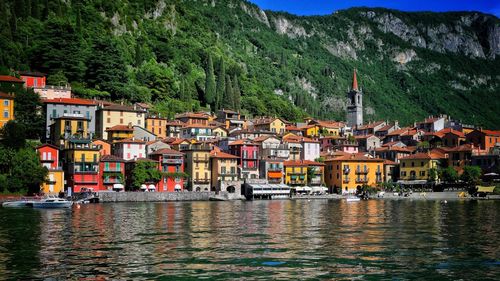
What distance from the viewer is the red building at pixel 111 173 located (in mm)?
95625

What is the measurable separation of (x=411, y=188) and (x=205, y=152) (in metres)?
40.8

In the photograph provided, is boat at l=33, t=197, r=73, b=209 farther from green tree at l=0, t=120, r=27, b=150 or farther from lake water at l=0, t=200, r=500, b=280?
lake water at l=0, t=200, r=500, b=280

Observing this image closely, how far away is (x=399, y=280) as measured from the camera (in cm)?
2403

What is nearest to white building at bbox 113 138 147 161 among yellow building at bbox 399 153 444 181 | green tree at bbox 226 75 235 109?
yellow building at bbox 399 153 444 181

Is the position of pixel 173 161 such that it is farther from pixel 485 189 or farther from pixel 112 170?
pixel 485 189

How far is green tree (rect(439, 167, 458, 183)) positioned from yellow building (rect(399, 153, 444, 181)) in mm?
4647

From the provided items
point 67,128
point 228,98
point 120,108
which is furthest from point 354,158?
point 67,128

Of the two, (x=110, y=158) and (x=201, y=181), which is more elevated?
(x=110, y=158)

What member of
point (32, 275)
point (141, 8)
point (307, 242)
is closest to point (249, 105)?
point (141, 8)

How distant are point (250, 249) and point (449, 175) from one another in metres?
89.9

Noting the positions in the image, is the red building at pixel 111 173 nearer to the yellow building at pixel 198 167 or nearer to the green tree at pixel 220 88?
the yellow building at pixel 198 167

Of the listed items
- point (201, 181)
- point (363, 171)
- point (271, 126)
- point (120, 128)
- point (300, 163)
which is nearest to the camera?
point (120, 128)

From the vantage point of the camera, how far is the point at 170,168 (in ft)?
338

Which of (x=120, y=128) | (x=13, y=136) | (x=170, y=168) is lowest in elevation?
(x=170, y=168)
